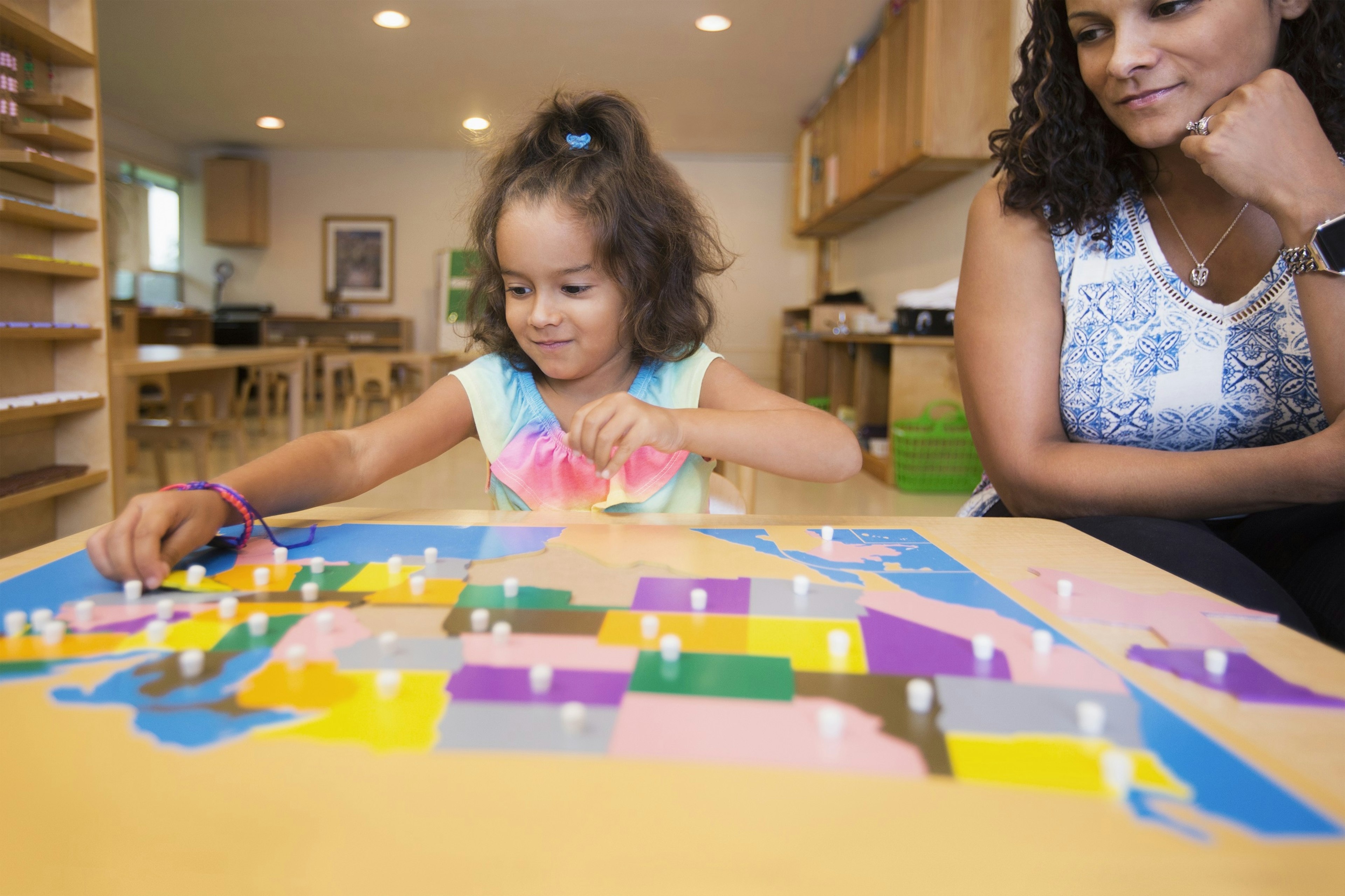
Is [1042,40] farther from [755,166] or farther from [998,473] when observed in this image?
[755,166]

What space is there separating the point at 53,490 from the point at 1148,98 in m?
2.69

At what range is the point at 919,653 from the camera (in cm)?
51

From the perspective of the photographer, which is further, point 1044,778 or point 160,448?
point 160,448

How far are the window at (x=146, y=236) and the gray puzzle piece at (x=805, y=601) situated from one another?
8310mm

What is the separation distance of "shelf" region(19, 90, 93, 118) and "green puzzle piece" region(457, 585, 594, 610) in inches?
100

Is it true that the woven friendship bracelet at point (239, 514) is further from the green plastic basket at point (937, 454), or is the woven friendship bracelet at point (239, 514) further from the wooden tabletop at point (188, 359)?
the green plastic basket at point (937, 454)

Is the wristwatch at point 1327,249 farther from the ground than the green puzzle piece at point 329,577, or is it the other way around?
the wristwatch at point 1327,249

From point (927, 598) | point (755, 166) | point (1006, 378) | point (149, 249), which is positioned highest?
point (755, 166)

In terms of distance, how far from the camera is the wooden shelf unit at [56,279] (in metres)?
2.35

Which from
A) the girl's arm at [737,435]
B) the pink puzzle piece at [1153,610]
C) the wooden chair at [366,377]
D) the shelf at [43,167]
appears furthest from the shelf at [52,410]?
the wooden chair at [366,377]

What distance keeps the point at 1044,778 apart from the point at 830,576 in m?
0.30

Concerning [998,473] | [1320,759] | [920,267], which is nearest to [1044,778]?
[1320,759]

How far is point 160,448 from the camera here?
3.62 metres

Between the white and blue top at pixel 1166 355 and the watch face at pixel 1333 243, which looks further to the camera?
the white and blue top at pixel 1166 355
